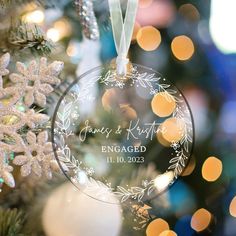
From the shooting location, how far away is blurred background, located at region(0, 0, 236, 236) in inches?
20.2

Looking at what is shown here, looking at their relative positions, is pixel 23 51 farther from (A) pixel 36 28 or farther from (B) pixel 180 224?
(B) pixel 180 224

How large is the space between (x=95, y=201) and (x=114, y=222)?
32 millimetres

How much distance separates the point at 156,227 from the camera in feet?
1.68

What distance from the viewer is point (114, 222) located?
513 millimetres

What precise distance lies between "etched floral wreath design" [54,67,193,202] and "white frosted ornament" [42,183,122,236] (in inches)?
0.6

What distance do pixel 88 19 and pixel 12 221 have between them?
244 millimetres

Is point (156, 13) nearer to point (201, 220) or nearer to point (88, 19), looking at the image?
point (88, 19)

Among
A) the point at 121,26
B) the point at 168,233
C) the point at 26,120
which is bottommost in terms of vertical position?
the point at 168,233

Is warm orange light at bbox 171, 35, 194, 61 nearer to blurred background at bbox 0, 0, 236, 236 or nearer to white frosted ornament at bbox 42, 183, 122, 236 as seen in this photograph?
blurred background at bbox 0, 0, 236, 236

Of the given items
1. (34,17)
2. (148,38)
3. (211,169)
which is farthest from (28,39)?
(211,169)

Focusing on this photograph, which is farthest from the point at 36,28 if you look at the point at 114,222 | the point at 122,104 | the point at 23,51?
the point at 114,222

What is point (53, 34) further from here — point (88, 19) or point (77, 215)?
point (77, 215)

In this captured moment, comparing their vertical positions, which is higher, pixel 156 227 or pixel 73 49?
pixel 73 49

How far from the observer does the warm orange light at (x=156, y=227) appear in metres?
0.51
